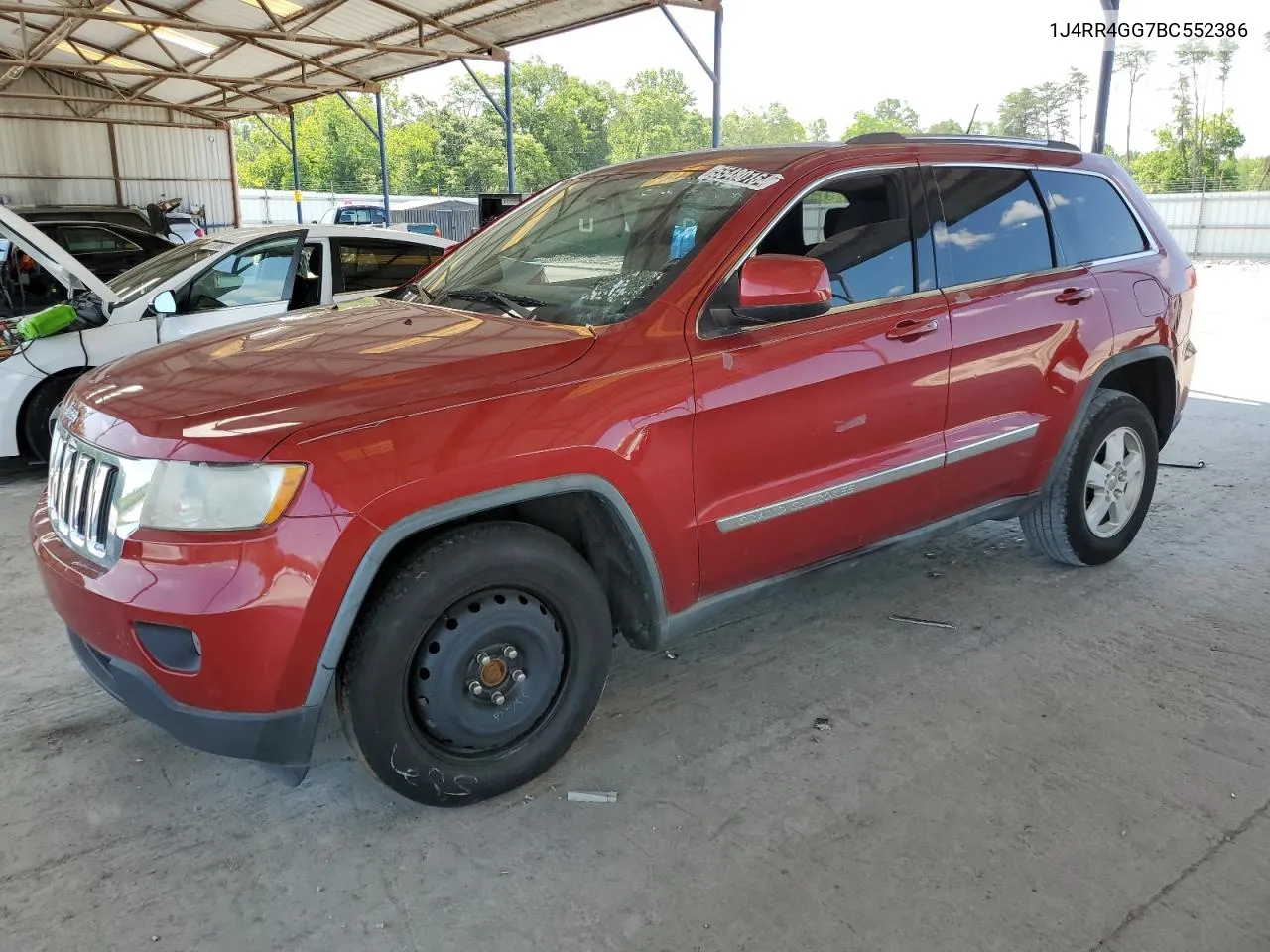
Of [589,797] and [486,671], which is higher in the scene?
[486,671]

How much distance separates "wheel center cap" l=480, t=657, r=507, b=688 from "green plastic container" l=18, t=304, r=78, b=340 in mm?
5060

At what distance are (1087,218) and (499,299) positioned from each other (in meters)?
2.67

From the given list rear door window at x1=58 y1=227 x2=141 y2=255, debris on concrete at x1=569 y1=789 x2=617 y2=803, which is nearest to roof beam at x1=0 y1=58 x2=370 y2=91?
rear door window at x1=58 y1=227 x2=141 y2=255

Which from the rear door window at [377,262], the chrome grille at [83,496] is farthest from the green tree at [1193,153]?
the chrome grille at [83,496]

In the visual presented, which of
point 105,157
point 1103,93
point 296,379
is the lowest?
point 296,379

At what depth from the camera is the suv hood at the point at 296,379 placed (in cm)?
234

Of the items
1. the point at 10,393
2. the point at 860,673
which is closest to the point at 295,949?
the point at 860,673

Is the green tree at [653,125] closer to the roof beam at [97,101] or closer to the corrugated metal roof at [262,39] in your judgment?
the roof beam at [97,101]

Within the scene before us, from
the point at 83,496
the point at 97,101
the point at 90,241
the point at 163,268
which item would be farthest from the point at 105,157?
the point at 83,496

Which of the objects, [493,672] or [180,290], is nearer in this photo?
[493,672]

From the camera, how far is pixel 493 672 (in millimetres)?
2656

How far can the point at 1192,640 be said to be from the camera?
3.77m

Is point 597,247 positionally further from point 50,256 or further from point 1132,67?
point 1132,67

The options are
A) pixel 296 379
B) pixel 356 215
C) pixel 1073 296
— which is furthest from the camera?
pixel 356 215
